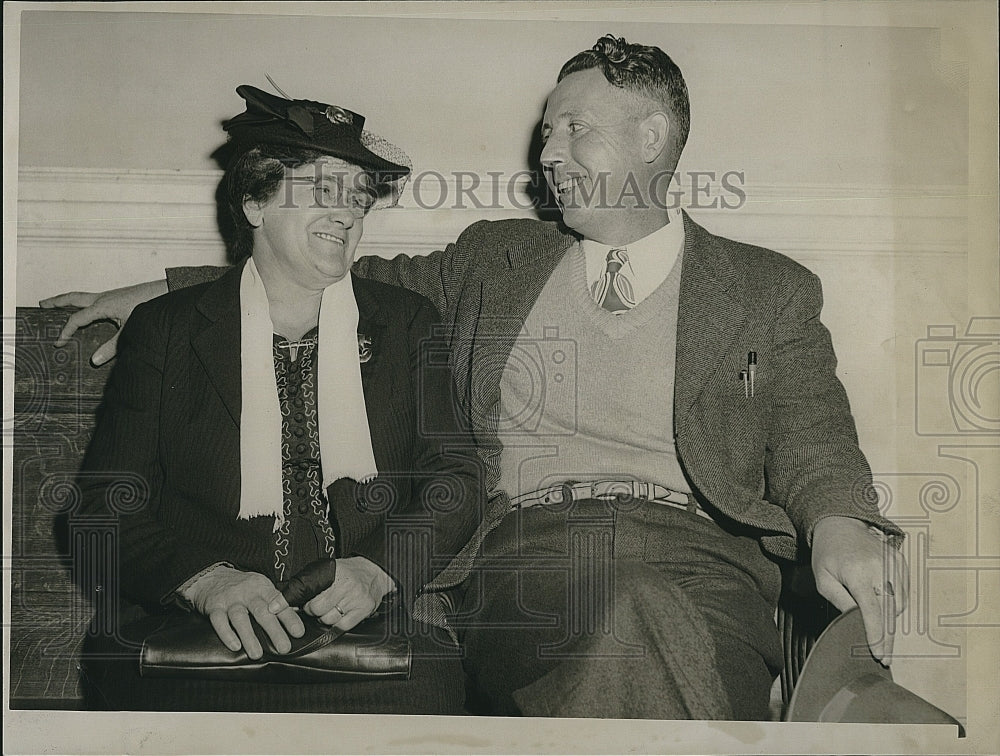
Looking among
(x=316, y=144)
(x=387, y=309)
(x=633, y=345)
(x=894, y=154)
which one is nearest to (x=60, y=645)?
(x=387, y=309)

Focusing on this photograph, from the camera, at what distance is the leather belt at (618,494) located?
2.70 m

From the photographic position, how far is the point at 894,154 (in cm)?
288

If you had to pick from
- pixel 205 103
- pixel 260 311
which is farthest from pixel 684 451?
pixel 205 103

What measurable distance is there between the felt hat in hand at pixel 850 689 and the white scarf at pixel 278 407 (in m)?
1.27

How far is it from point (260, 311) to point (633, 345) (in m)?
1.02

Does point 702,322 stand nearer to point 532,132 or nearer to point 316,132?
point 532,132

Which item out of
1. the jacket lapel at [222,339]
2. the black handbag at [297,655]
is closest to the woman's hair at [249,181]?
the jacket lapel at [222,339]

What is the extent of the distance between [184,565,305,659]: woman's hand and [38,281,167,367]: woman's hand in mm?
696

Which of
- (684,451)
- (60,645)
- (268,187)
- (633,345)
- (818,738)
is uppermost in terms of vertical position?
(268,187)

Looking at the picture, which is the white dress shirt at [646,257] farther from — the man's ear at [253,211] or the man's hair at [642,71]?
the man's ear at [253,211]

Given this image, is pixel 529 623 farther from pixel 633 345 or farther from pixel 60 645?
pixel 60 645

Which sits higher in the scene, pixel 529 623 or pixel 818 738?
pixel 529 623

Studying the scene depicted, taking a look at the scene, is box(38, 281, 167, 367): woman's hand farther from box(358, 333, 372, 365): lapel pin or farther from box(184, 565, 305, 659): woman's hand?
box(184, 565, 305, 659): woman's hand

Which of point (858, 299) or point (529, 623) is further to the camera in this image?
point (858, 299)
